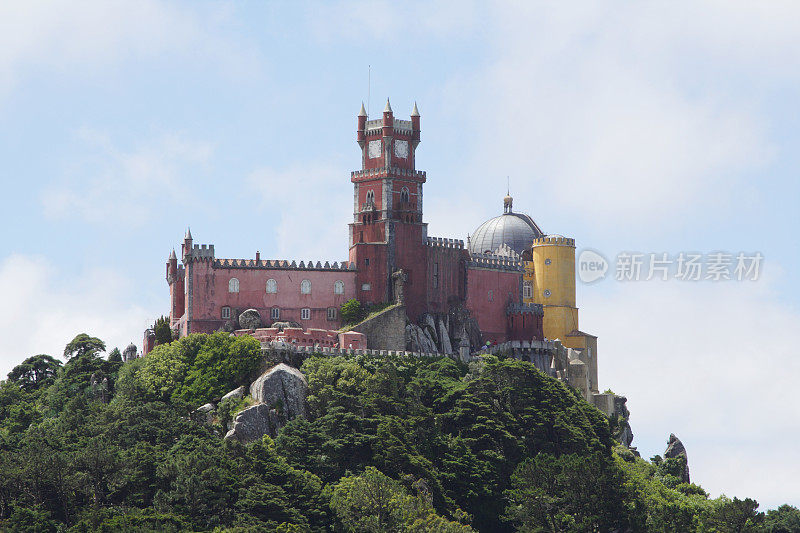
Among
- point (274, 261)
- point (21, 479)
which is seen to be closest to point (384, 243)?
point (274, 261)

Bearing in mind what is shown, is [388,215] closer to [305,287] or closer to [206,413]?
[305,287]

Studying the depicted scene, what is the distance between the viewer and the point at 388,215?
127 metres

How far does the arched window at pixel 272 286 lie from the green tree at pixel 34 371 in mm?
18394

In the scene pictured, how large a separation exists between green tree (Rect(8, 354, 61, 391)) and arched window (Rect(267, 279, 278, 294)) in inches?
724

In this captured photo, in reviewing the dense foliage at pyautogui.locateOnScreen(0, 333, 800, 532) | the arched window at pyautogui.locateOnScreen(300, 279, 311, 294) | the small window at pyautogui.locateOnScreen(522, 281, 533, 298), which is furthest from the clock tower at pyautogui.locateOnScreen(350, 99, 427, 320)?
the small window at pyautogui.locateOnScreen(522, 281, 533, 298)

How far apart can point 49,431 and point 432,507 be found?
89.3ft

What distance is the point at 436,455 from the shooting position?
368 feet

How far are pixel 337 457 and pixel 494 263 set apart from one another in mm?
29698

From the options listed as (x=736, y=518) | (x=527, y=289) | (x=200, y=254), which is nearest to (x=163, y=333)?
(x=200, y=254)

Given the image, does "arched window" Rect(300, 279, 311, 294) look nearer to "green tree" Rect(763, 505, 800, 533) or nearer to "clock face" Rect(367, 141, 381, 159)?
"clock face" Rect(367, 141, 381, 159)

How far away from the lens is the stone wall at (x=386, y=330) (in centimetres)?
12274

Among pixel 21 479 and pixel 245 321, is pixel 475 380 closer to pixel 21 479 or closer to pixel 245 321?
pixel 245 321

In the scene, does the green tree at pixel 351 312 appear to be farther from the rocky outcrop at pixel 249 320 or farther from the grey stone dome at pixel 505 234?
the grey stone dome at pixel 505 234

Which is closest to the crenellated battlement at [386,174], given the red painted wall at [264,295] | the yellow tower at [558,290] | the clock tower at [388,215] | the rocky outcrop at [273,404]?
the clock tower at [388,215]
